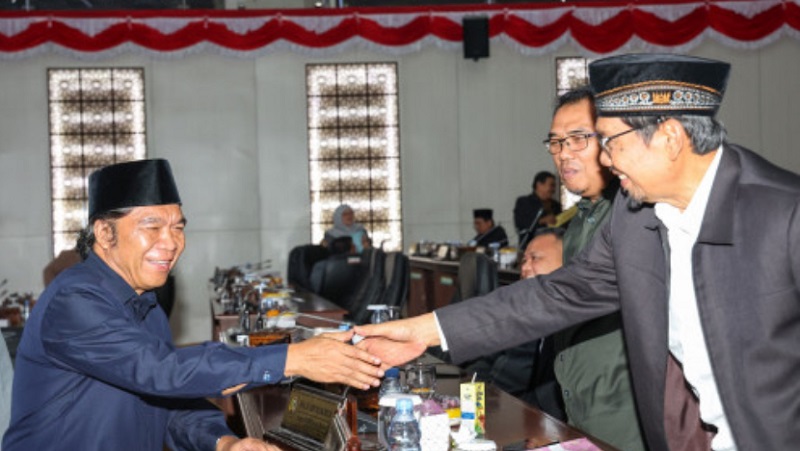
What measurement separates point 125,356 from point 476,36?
29.1 feet

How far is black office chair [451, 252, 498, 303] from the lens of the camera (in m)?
4.20

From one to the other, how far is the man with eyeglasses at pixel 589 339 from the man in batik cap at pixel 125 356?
23.8 inches

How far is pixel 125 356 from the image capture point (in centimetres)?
202

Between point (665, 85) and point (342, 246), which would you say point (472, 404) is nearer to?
point (665, 85)

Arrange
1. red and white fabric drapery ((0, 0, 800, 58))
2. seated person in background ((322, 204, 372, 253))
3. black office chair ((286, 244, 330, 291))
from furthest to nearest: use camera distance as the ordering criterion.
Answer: seated person in background ((322, 204, 372, 253)), red and white fabric drapery ((0, 0, 800, 58)), black office chair ((286, 244, 330, 291))

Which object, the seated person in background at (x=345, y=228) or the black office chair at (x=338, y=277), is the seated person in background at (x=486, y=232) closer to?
the seated person in background at (x=345, y=228)

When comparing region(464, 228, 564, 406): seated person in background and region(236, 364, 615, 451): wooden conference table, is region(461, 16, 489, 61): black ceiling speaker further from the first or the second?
region(236, 364, 615, 451): wooden conference table

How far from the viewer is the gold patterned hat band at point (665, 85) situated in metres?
1.89

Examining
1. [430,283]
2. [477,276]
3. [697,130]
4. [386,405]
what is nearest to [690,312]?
[697,130]

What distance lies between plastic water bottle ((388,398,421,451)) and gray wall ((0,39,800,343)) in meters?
8.96

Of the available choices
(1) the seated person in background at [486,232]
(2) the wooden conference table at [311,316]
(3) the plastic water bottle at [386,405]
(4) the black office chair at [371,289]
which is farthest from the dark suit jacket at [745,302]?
(1) the seated person in background at [486,232]

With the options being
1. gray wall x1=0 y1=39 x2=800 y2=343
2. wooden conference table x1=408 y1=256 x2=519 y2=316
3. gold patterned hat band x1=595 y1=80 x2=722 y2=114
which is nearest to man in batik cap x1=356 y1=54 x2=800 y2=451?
gold patterned hat band x1=595 y1=80 x2=722 y2=114

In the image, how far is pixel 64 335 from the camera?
80.4 inches

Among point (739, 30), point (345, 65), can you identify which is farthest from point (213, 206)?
point (739, 30)
